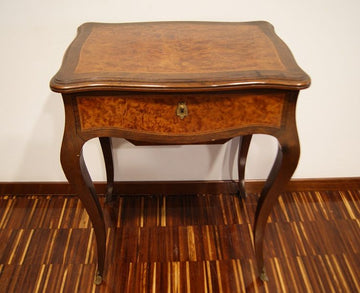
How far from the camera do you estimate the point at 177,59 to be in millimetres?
770

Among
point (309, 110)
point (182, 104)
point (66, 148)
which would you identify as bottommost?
point (309, 110)

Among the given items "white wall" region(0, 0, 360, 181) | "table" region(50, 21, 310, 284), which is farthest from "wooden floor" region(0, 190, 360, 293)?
"table" region(50, 21, 310, 284)

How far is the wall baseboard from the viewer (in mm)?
1389

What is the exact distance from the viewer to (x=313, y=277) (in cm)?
110

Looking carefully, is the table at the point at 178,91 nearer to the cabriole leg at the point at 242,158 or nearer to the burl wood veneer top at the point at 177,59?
the burl wood veneer top at the point at 177,59

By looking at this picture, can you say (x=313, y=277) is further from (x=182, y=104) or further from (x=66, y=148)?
(x=66, y=148)

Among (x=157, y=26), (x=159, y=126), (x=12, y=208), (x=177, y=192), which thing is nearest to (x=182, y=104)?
(x=159, y=126)

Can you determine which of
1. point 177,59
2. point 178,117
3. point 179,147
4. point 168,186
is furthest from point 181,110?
point 168,186

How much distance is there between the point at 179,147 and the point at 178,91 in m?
0.63

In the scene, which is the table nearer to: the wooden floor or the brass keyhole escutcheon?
the brass keyhole escutcheon

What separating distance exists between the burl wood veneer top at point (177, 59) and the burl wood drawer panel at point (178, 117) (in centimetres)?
4

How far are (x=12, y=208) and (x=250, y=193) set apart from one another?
992 millimetres

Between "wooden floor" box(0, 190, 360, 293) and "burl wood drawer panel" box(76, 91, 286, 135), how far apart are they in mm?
583

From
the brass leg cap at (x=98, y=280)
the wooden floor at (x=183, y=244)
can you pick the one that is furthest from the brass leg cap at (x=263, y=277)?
the brass leg cap at (x=98, y=280)
